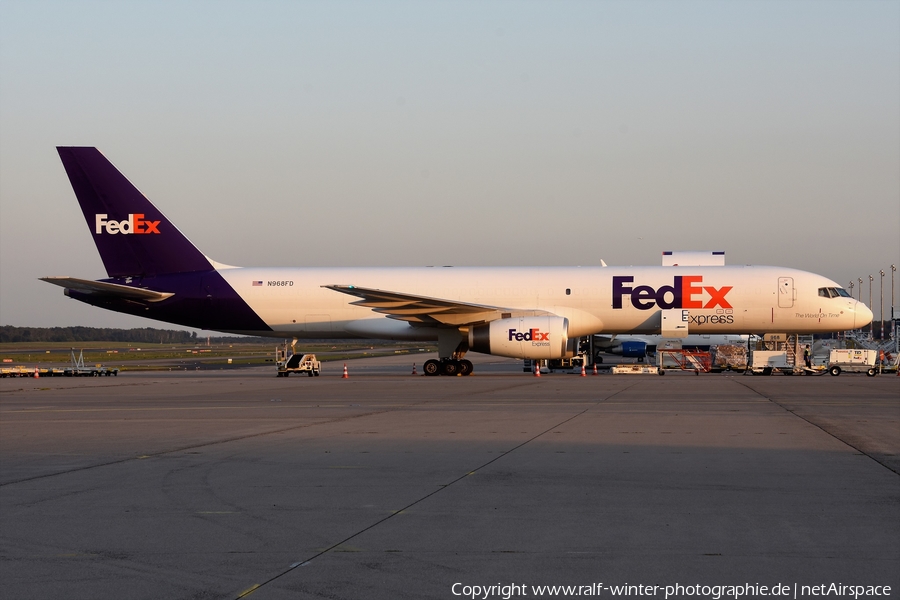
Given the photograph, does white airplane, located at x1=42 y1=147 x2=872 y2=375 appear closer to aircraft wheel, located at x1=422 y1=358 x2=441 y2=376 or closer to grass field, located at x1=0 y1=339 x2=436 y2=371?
aircraft wheel, located at x1=422 y1=358 x2=441 y2=376

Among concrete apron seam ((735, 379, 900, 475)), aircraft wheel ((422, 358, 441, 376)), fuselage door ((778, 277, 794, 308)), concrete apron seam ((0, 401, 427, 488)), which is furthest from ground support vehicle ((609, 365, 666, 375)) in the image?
concrete apron seam ((0, 401, 427, 488))

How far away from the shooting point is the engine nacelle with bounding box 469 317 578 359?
2938 centimetres

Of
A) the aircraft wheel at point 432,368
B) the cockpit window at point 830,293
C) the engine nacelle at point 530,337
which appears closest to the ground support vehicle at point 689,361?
the cockpit window at point 830,293

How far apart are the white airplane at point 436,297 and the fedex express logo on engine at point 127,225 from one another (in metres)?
0.04

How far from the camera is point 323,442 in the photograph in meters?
11.8

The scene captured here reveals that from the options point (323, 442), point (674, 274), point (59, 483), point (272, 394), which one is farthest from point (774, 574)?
point (674, 274)

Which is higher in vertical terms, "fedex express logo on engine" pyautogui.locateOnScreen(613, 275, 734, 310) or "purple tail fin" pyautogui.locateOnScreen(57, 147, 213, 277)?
"purple tail fin" pyautogui.locateOnScreen(57, 147, 213, 277)

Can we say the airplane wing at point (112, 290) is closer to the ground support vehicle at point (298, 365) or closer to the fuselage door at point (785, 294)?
the ground support vehicle at point (298, 365)

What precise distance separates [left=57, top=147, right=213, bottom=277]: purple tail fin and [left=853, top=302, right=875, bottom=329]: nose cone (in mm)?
25190

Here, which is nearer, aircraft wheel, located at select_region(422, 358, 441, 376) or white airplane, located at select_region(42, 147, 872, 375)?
white airplane, located at select_region(42, 147, 872, 375)

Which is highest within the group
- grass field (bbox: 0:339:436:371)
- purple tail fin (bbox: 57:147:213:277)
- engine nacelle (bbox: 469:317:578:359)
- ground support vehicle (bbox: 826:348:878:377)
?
purple tail fin (bbox: 57:147:213:277)

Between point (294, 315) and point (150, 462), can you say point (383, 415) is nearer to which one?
point (150, 462)

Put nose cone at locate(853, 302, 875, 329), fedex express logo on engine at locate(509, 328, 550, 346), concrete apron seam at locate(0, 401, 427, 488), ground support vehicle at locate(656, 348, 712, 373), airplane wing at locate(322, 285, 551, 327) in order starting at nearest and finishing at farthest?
concrete apron seam at locate(0, 401, 427, 488) < fedex express logo on engine at locate(509, 328, 550, 346) < airplane wing at locate(322, 285, 551, 327) < nose cone at locate(853, 302, 875, 329) < ground support vehicle at locate(656, 348, 712, 373)

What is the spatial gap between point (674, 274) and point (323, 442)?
22.0 metres
